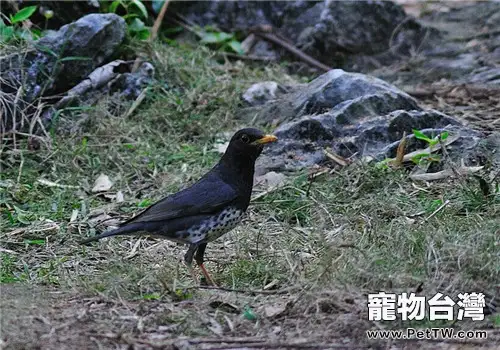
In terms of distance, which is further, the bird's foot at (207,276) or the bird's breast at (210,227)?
the bird's breast at (210,227)

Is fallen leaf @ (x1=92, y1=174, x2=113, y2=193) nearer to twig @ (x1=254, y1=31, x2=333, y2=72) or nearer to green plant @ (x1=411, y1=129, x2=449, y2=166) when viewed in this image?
green plant @ (x1=411, y1=129, x2=449, y2=166)

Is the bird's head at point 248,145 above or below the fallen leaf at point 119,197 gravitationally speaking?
above

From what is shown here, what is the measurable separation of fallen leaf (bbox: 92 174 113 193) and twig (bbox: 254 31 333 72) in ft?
9.98

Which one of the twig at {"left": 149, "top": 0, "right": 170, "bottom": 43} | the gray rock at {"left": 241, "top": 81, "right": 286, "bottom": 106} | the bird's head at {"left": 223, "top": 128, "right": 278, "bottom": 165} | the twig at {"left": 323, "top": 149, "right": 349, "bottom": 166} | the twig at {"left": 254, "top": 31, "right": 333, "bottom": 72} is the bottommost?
the twig at {"left": 254, "top": 31, "right": 333, "bottom": 72}

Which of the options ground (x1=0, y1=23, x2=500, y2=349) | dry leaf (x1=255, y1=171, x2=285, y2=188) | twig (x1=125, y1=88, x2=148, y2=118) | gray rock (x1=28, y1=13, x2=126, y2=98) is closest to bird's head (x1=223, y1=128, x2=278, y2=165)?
ground (x1=0, y1=23, x2=500, y2=349)

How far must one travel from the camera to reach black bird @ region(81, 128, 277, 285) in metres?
4.87

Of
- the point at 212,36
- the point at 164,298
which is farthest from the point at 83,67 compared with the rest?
the point at 164,298

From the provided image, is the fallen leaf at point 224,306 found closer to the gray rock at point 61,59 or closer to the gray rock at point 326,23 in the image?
the gray rock at point 61,59

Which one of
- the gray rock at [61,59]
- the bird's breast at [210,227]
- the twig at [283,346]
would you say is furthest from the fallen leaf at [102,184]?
the twig at [283,346]

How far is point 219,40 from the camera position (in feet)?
29.5

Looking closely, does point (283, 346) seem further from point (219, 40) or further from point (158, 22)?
point (219, 40)

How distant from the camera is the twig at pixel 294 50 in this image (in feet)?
29.1

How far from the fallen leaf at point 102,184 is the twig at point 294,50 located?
304 centimetres

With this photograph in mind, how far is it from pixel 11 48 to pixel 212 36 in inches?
95.9
